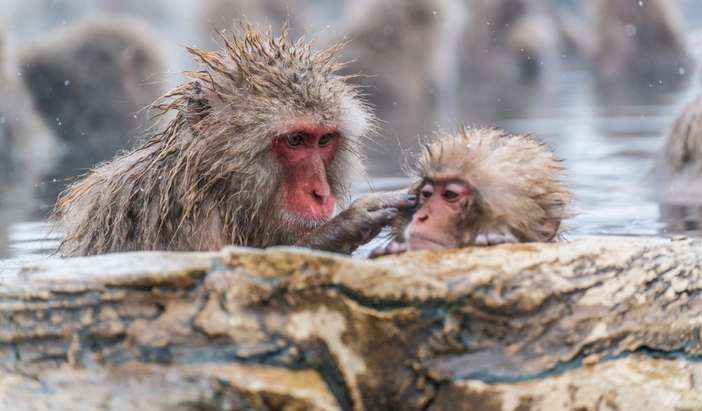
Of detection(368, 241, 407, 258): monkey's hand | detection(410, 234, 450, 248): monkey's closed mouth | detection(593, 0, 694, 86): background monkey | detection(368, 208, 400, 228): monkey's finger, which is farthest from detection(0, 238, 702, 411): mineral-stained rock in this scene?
detection(593, 0, 694, 86): background monkey

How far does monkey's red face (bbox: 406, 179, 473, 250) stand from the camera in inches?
136

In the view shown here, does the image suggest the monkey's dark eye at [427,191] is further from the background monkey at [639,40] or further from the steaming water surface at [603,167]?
the background monkey at [639,40]

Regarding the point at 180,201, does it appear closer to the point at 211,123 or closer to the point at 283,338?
the point at 211,123

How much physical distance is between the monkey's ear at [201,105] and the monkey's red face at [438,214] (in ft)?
2.70

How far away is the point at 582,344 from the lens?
2830 millimetres

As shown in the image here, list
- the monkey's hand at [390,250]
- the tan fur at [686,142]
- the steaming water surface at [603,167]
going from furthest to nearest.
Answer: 1. the tan fur at [686,142]
2. the steaming water surface at [603,167]
3. the monkey's hand at [390,250]

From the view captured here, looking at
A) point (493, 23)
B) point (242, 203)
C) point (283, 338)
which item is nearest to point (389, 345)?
point (283, 338)

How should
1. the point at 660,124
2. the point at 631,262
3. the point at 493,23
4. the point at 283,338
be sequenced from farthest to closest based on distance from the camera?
the point at 493,23
the point at 660,124
the point at 631,262
the point at 283,338

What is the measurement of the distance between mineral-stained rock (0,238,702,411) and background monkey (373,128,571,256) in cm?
66

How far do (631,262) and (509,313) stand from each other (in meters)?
0.41

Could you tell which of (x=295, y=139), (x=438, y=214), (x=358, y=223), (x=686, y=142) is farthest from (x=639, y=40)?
(x=438, y=214)

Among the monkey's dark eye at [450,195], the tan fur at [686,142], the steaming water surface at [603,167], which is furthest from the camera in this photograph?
the tan fur at [686,142]

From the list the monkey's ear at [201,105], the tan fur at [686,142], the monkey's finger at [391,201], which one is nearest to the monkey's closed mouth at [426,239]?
the monkey's finger at [391,201]

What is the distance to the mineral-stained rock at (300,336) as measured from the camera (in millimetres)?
2695
